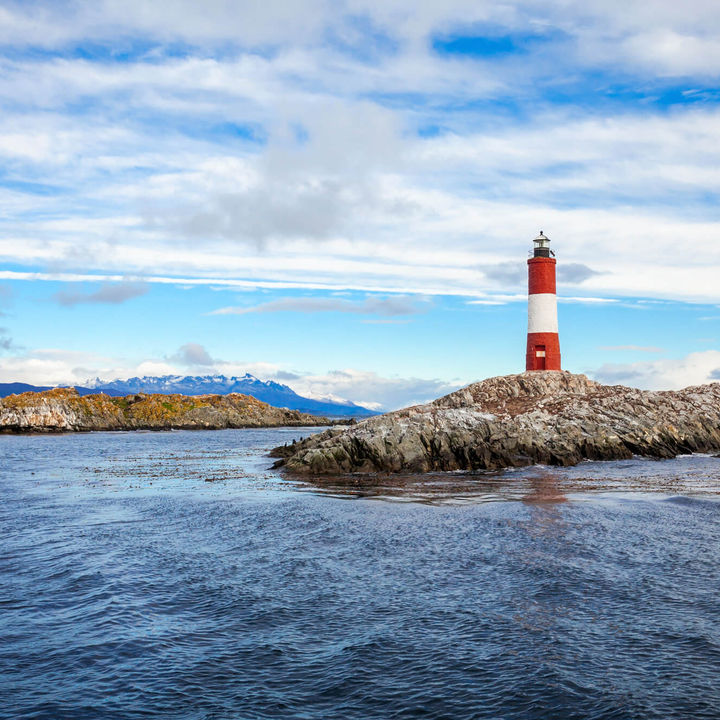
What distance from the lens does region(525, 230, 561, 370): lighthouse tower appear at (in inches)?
2405

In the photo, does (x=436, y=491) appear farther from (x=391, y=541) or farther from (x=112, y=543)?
(x=112, y=543)

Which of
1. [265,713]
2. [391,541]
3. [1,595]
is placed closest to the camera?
[265,713]

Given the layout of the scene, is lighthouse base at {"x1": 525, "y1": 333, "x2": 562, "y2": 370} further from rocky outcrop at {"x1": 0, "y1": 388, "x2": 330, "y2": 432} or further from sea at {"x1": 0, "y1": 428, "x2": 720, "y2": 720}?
rocky outcrop at {"x1": 0, "y1": 388, "x2": 330, "y2": 432}

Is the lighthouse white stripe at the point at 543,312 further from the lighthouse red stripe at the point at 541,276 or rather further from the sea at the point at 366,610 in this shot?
the sea at the point at 366,610

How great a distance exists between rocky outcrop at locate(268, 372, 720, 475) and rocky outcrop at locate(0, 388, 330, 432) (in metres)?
76.7

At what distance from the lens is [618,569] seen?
617 inches

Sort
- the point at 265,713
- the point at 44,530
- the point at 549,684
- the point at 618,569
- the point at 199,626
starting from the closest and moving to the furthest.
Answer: the point at 265,713 < the point at 549,684 < the point at 199,626 < the point at 618,569 < the point at 44,530

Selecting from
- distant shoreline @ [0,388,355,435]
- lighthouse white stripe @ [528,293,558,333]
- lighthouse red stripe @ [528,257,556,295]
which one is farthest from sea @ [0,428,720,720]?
distant shoreline @ [0,388,355,435]

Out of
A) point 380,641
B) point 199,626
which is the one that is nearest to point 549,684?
Result: point 380,641

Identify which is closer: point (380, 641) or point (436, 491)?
point (380, 641)

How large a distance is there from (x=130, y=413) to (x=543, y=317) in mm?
89551

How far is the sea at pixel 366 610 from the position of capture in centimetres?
932

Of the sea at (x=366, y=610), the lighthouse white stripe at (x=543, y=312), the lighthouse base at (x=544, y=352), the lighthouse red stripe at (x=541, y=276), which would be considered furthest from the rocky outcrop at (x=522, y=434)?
the sea at (x=366, y=610)

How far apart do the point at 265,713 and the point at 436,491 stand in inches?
854
